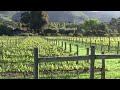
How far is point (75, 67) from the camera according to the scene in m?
13.4

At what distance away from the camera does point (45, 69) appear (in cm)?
1255

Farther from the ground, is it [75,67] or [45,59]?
[45,59]

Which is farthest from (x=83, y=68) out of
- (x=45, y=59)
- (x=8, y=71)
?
(x=45, y=59)
